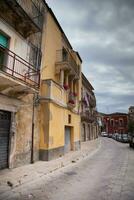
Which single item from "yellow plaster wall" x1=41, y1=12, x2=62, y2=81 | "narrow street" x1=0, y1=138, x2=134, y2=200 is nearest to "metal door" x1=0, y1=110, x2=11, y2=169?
"narrow street" x1=0, y1=138, x2=134, y2=200

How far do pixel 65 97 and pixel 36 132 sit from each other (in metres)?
4.67

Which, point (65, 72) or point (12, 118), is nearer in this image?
point (12, 118)

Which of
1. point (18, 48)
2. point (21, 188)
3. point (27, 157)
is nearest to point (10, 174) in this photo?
point (21, 188)

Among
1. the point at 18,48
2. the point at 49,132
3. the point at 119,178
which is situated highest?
the point at 18,48

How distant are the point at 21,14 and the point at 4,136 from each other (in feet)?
19.4

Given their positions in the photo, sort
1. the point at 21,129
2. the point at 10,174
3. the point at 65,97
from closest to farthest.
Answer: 1. the point at 10,174
2. the point at 21,129
3. the point at 65,97

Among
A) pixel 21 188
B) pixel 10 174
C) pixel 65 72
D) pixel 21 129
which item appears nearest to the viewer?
pixel 21 188

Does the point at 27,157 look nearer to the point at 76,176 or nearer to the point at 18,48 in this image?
the point at 76,176

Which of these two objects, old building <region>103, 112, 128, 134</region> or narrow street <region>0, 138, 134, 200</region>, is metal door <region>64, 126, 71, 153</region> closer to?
narrow street <region>0, 138, 134, 200</region>

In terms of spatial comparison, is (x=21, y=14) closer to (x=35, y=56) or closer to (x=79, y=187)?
(x=35, y=56)

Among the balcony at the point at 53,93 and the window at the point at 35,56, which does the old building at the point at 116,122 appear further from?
the window at the point at 35,56

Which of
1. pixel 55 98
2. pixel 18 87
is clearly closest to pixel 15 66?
pixel 18 87

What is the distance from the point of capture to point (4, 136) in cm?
928

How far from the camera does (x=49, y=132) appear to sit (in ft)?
39.6
